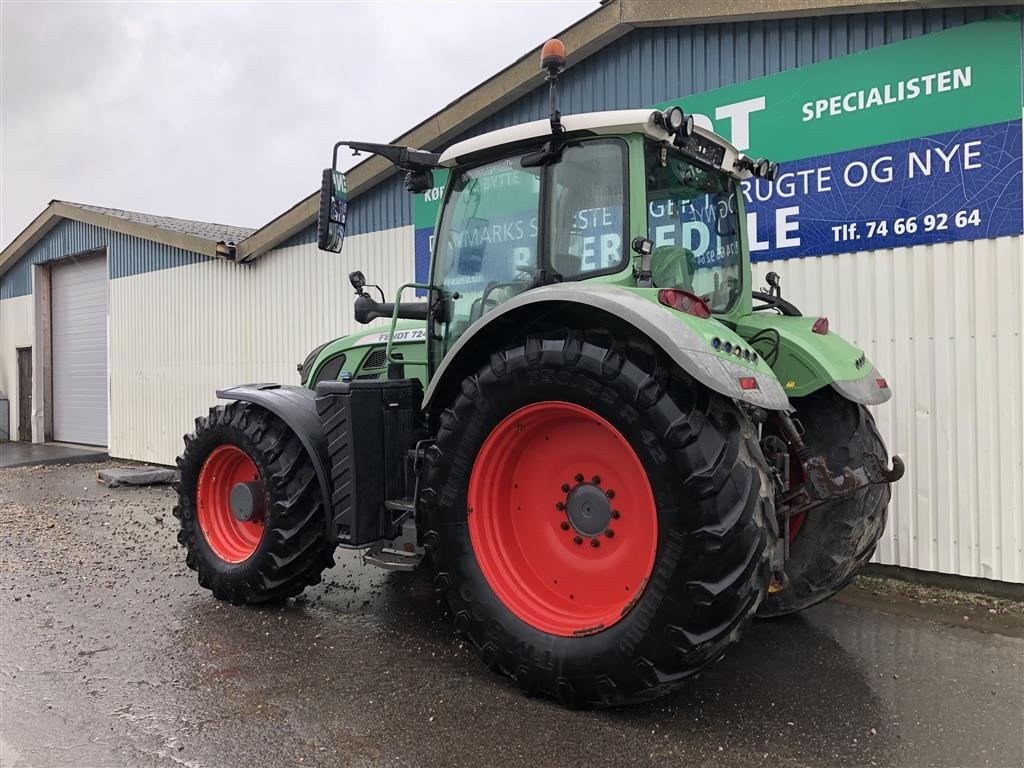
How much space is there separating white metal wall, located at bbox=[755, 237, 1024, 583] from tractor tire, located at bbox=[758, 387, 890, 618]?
1373 millimetres

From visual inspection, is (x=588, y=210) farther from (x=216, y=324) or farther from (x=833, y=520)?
(x=216, y=324)

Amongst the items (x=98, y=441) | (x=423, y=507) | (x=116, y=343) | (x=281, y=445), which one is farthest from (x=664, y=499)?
(x=98, y=441)

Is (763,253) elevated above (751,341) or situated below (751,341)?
above

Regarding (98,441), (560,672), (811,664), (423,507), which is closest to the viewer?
(560,672)

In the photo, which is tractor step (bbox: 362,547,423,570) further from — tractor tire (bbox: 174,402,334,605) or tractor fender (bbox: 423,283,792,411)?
tractor fender (bbox: 423,283,792,411)

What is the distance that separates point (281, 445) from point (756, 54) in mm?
4616

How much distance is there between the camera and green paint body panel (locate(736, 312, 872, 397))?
3.96m

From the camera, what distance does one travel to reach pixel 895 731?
317cm

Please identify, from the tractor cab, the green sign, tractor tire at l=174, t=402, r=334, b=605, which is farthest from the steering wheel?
tractor tire at l=174, t=402, r=334, b=605

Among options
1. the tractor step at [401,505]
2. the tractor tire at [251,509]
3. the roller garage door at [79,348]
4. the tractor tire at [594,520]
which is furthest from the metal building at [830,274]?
the roller garage door at [79,348]

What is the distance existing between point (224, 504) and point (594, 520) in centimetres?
286

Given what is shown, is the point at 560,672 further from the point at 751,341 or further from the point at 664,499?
the point at 751,341

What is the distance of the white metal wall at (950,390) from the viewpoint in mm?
4992

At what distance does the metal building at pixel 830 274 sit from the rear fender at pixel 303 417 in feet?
12.1
